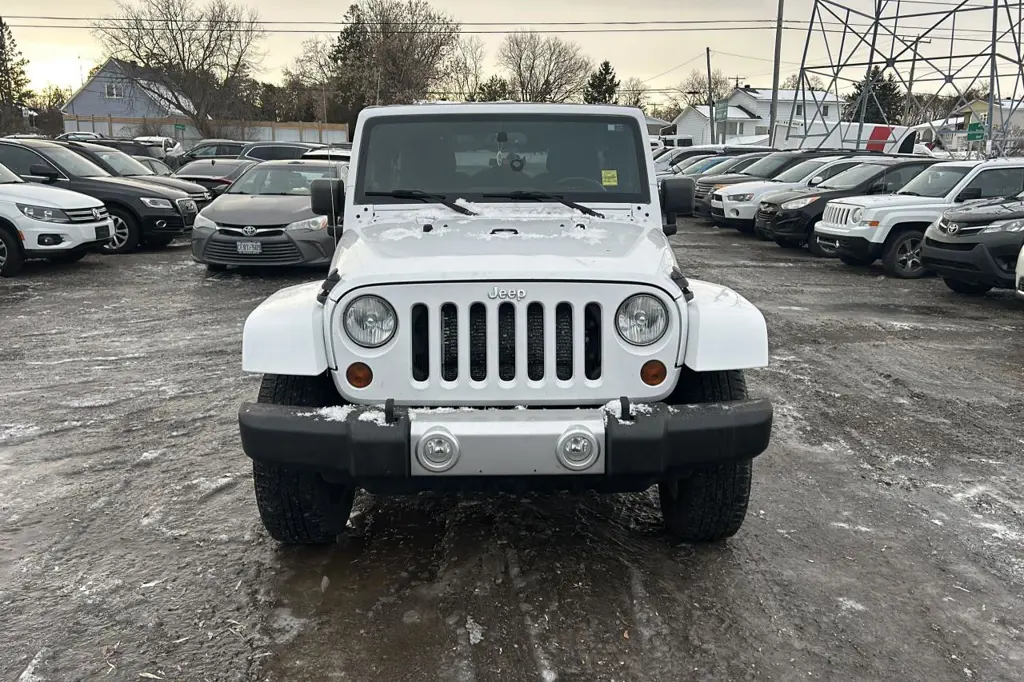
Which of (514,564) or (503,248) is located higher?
(503,248)

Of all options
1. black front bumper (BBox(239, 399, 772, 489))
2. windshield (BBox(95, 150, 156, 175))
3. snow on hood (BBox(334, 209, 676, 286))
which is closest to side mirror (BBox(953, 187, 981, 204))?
snow on hood (BBox(334, 209, 676, 286))

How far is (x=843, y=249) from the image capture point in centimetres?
1211

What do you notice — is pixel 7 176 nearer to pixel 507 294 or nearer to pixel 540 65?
pixel 507 294

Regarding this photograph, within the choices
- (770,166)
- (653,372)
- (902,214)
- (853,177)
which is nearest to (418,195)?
(653,372)

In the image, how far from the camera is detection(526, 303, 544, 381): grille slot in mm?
3164

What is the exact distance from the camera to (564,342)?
319cm

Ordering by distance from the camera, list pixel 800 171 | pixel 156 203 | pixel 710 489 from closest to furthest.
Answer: pixel 710 489
pixel 156 203
pixel 800 171

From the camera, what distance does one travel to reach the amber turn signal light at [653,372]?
10.4 ft

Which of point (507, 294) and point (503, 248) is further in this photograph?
point (503, 248)

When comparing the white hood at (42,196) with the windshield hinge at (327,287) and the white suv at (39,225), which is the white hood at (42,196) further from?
the windshield hinge at (327,287)

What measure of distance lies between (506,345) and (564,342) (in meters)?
0.21

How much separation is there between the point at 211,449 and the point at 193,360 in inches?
87.3

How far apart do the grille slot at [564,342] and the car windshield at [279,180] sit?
8.93 metres

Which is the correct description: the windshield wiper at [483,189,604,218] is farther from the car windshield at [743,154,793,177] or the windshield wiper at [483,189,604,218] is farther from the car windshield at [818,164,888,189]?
the car windshield at [743,154,793,177]
